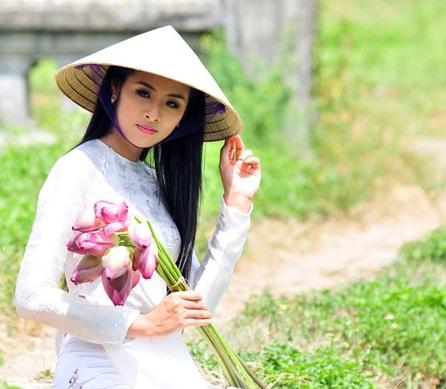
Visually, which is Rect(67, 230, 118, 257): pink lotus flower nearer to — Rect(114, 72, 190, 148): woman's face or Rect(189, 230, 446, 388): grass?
Rect(114, 72, 190, 148): woman's face

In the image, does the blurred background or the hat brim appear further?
the blurred background

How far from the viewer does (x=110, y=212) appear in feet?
9.70

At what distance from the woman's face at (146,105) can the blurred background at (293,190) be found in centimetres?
105

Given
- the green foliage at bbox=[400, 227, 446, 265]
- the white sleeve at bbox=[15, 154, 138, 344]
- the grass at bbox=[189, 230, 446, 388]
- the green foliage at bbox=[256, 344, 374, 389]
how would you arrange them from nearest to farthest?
the white sleeve at bbox=[15, 154, 138, 344]
the green foliage at bbox=[256, 344, 374, 389]
the grass at bbox=[189, 230, 446, 388]
the green foliage at bbox=[400, 227, 446, 265]

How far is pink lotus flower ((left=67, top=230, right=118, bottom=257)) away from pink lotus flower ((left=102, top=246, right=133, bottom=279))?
0.08 ft

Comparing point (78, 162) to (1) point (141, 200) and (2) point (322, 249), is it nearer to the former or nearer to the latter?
(1) point (141, 200)

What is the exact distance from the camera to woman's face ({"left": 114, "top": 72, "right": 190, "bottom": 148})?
3.41m

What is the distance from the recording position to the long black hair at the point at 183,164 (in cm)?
360

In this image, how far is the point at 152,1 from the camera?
8.32 metres

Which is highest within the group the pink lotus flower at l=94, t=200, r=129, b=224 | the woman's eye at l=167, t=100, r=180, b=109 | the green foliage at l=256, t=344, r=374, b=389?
the woman's eye at l=167, t=100, r=180, b=109

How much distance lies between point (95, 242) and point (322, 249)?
4726 mm

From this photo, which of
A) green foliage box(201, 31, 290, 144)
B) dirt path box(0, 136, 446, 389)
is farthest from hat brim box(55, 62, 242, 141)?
green foliage box(201, 31, 290, 144)

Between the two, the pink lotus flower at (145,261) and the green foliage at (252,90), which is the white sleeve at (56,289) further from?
the green foliage at (252,90)

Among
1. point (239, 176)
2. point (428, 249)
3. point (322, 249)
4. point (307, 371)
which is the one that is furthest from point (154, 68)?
point (322, 249)
